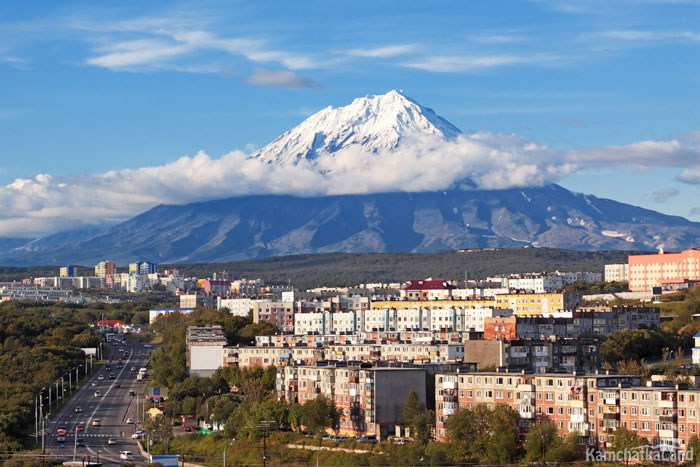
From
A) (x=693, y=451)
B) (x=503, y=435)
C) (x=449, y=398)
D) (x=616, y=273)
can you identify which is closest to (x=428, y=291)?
(x=616, y=273)

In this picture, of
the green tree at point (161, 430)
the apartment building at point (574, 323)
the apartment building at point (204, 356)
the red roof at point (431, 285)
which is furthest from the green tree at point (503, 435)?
the red roof at point (431, 285)

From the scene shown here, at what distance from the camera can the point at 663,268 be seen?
542 ft

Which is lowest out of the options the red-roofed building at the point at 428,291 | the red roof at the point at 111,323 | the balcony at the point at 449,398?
the balcony at the point at 449,398

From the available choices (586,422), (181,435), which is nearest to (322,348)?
(181,435)

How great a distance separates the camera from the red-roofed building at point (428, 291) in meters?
148

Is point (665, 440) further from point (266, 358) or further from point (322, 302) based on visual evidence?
point (322, 302)

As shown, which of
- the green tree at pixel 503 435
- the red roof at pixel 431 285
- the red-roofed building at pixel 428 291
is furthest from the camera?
the red roof at pixel 431 285

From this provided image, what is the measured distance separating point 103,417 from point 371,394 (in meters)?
26.4

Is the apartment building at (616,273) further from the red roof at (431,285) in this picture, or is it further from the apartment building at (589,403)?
the apartment building at (589,403)

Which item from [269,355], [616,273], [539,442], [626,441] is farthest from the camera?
[616,273]

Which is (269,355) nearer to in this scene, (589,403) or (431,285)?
(589,403)

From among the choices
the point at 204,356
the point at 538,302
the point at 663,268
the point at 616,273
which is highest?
the point at 616,273

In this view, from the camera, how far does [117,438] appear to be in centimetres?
7812

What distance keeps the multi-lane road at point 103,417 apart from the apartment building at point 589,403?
18.1 metres
